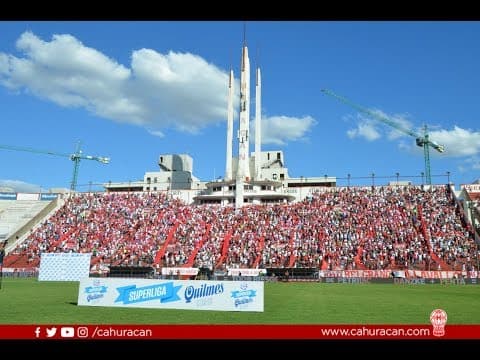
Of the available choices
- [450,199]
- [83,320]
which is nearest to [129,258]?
[83,320]

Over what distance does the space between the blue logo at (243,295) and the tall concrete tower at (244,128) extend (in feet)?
135

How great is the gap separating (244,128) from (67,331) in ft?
172

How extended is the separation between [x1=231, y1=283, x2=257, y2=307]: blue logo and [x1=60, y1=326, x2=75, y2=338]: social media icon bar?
22.0 ft

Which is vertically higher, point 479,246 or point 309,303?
point 479,246

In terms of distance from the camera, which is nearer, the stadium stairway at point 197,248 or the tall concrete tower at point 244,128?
the stadium stairway at point 197,248

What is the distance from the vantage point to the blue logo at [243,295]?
14.1 meters

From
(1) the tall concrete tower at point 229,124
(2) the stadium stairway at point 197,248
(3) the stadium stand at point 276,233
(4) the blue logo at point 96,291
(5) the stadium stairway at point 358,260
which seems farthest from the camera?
(1) the tall concrete tower at point 229,124

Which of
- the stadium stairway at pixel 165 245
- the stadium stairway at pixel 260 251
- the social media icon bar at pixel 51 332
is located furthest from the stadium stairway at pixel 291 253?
the social media icon bar at pixel 51 332

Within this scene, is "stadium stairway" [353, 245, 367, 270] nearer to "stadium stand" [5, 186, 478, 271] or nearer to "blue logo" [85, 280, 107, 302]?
"stadium stand" [5, 186, 478, 271]

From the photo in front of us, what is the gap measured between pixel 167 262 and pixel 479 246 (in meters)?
26.2

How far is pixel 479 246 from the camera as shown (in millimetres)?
35500

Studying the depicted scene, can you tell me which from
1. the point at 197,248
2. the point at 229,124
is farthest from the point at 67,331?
the point at 229,124

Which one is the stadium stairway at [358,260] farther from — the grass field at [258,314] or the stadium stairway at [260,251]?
the grass field at [258,314]
